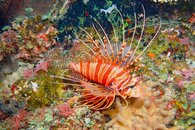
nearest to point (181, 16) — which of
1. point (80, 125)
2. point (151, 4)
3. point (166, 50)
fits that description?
point (151, 4)

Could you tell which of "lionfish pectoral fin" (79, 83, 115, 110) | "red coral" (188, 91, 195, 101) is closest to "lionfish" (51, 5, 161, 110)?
"lionfish pectoral fin" (79, 83, 115, 110)

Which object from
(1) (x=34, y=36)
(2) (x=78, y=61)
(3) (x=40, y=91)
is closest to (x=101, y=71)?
(2) (x=78, y=61)

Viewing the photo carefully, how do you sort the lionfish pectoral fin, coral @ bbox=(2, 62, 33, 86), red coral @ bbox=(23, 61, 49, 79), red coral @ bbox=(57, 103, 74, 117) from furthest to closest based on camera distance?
1. coral @ bbox=(2, 62, 33, 86)
2. red coral @ bbox=(23, 61, 49, 79)
3. red coral @ bbox=(57, 103, 74, 117)
4. the lionfish pectoral fin

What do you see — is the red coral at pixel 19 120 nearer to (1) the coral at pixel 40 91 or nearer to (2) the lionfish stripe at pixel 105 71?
(1) the coral at pixel 40 91

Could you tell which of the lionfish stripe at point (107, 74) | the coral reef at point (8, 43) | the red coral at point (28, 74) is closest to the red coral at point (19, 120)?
the red coral at point (28, 74)

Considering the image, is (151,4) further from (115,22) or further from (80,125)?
(80,125)

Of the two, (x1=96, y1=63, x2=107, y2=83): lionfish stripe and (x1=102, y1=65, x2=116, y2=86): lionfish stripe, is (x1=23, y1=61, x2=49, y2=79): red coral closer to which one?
(x1=96, y1=63, x2=107, y2=83): lionfish stripe

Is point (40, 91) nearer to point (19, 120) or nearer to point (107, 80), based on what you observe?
point (19, 120)
